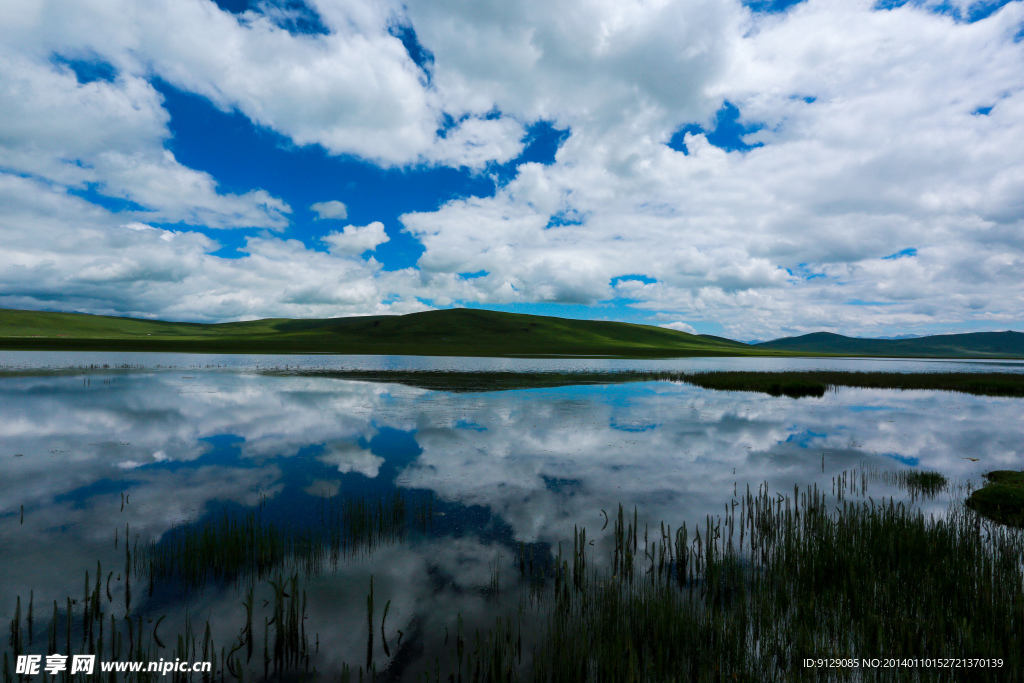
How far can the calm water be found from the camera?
8547 mm

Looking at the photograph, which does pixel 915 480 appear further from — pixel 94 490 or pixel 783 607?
pixel 94 490

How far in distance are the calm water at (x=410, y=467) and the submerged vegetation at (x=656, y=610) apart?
416 mm

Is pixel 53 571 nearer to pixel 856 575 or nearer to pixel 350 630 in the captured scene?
pixel 350 630

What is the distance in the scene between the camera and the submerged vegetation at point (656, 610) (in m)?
6.44

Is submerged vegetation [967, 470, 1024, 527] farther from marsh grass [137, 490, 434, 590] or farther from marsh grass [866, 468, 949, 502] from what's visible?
marsh grass [137, 490, 434, 590]

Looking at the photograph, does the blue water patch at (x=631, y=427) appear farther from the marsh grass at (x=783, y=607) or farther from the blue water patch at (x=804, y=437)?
the marsh grass at (x=783, y=607)

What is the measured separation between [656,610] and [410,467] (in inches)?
445

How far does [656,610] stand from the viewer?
7656mm

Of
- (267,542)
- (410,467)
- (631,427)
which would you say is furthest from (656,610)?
(631,427)

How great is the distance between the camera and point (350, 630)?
24.2ft

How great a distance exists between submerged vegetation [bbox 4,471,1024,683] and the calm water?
16.4 inches

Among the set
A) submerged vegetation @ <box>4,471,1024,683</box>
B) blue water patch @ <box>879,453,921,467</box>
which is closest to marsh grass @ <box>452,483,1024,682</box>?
submerged vegetation @ <box>4,471,1024,683</box>

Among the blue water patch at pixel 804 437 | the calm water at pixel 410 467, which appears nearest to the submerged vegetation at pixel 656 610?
the calm water at pixel 410 467

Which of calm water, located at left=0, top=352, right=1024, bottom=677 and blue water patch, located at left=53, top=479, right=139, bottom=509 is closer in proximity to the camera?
calm water, located at left=0, top=352, right=1024, bottom=677
